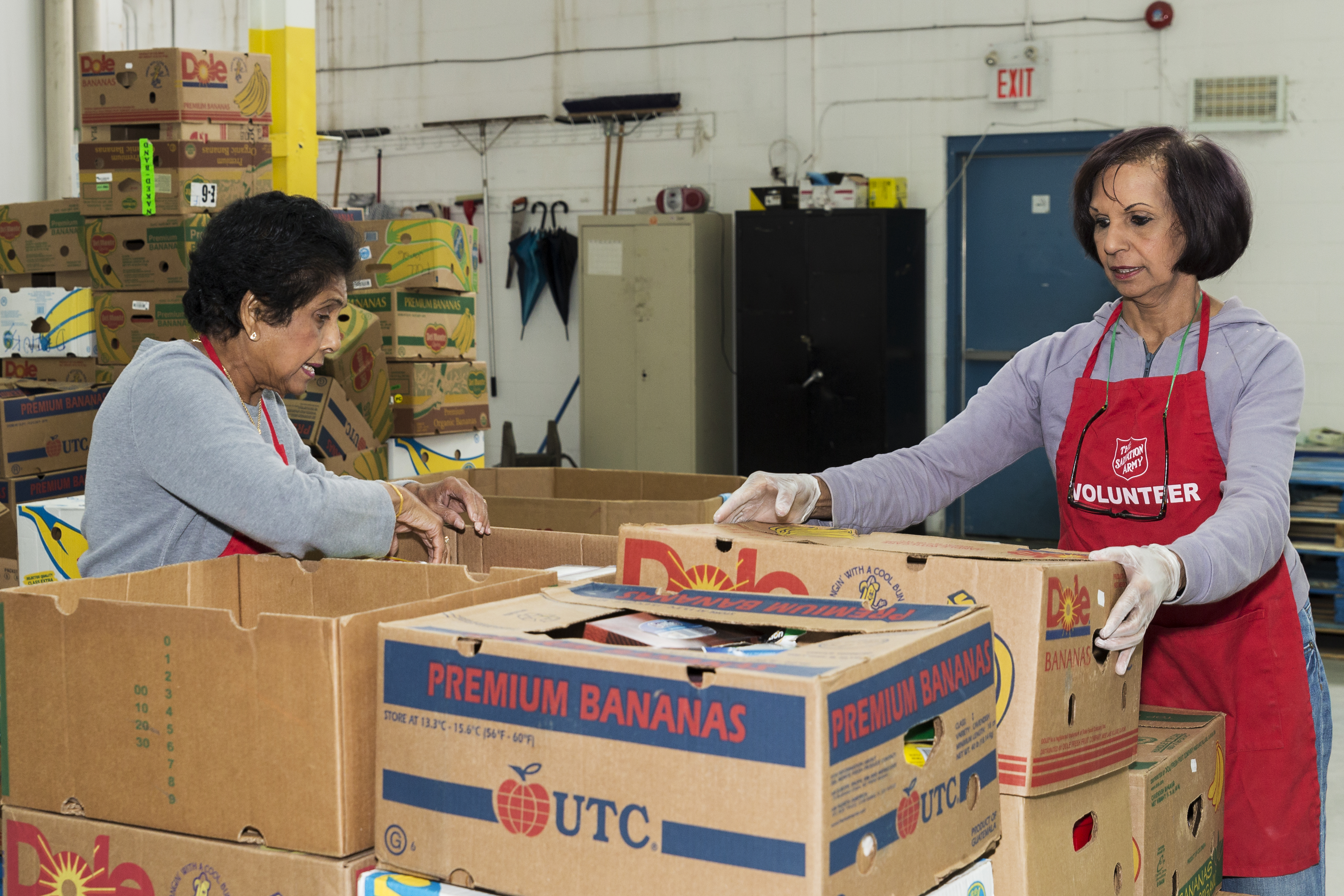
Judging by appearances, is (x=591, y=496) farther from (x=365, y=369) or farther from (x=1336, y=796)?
(x=1336, y=796)

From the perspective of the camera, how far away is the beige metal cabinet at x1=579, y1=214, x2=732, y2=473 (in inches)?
274

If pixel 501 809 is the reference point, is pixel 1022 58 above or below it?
above

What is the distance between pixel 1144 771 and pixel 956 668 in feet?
1.32

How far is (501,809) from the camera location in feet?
3.43

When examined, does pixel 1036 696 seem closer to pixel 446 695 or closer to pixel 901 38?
pixel 446 695

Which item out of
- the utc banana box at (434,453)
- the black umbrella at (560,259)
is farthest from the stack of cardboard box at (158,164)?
the black umbrella at (560,259)

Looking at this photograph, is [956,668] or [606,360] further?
[606,360]

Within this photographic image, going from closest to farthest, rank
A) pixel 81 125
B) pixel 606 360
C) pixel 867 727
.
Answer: pixel 867 727, pixel 81 125, pixel 606 360

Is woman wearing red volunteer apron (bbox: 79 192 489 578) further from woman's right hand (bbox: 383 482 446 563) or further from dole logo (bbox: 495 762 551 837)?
dole logo (bbox: 495 762 551 837)

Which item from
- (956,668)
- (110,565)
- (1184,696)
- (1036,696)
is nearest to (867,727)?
(956,668)

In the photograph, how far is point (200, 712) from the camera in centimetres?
120

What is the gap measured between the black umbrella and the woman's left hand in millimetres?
5707

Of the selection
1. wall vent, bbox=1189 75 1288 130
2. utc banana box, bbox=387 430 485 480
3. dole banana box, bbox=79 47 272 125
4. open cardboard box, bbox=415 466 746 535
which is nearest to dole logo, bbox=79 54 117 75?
dole banana box, bbox=79 47 272 125

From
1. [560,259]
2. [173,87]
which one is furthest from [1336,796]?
[560,259]
